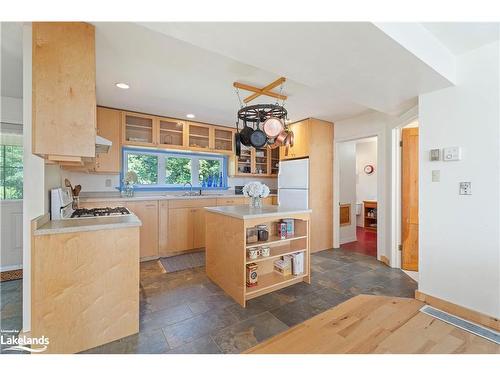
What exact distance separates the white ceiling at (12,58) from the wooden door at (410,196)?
3973mm

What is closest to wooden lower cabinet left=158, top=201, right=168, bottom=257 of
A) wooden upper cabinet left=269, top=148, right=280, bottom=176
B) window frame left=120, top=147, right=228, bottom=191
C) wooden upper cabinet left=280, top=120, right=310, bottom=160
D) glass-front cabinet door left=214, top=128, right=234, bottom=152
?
window frame left=120, top=147, right=228, bottom=191

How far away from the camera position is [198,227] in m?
3.70

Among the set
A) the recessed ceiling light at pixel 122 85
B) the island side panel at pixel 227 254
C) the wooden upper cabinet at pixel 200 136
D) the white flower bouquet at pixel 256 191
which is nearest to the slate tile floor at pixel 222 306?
the island side panel at pixel 227 254

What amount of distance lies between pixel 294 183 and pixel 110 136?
301 centimetres

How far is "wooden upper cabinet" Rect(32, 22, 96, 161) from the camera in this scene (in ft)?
4.48

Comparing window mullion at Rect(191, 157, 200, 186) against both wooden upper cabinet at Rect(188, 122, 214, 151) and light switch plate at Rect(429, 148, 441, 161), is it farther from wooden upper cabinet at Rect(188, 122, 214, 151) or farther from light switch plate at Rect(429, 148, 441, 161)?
light switch plate at Rect(429, 148, 441, 161)

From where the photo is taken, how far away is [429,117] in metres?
2.07

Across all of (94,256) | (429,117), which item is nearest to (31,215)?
(94,256)

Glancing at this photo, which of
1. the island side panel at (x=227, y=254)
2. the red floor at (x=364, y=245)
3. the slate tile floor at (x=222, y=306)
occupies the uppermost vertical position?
the island side panel at (x=227, y=254)

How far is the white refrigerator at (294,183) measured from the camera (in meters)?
3.73

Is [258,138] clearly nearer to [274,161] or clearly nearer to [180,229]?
[180,229]

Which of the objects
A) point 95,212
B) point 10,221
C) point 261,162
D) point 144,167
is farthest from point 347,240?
point 10,221

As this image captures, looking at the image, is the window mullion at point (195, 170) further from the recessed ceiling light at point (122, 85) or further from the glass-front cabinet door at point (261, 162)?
the recessed ceiling light at point (122, 85)

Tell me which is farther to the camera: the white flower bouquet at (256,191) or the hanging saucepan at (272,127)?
the white flower bouquet at (256,191)
